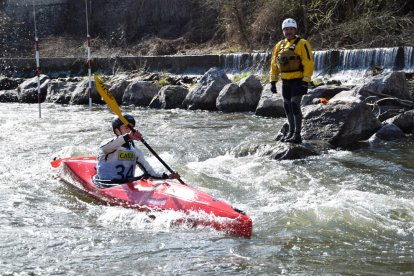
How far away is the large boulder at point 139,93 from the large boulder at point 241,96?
246 cm

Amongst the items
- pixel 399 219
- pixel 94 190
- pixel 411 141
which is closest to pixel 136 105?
pixel 411 141

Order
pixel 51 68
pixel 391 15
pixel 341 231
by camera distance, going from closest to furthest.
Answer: pixel 341 231, pixel 391 15, pixel 51 68

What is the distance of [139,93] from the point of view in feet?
46.2

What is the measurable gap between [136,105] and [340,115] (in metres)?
7.13

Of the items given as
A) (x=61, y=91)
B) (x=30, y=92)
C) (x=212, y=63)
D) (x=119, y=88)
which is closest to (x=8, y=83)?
(x=30, y=92)

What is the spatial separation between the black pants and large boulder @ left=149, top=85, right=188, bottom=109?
20.0 ft

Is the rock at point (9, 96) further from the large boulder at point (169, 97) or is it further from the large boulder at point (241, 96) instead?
the large boulder at point (241, 96)

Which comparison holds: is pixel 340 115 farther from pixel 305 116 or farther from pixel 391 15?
pixel 391 15

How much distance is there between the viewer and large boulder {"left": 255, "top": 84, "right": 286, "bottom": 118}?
428 inches

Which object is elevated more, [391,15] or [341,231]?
[391,15]

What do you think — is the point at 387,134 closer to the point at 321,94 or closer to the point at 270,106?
the point at 321,94

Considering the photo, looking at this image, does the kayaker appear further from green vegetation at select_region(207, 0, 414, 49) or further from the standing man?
green vegetation at select_region(207, 0, 414, 49)

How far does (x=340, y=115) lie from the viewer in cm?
784

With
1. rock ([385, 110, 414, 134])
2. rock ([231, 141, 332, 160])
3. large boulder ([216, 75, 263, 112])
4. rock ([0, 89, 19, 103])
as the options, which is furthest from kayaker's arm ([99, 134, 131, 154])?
rock ([0, 89, 19, 103])
